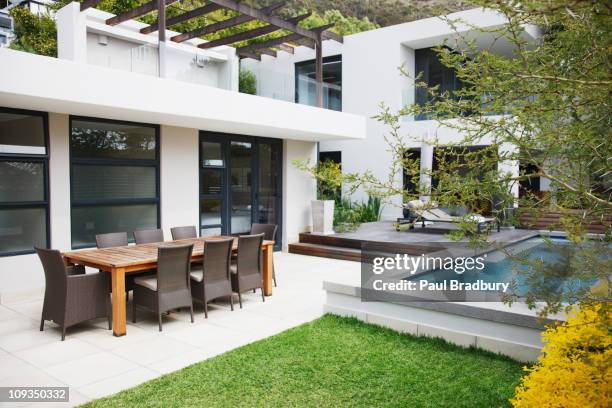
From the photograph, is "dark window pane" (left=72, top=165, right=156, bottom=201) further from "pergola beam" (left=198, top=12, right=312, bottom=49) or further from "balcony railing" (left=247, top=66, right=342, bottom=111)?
"pergola beam" (left=198, top=12, right=312, bottom=49)

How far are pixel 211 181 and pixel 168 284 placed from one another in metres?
5.11

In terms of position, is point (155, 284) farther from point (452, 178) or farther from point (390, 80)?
point (390, 80)

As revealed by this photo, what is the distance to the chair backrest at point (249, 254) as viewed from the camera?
6.66m

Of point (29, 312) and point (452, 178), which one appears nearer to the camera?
point (452, 178)

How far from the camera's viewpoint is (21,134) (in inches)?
292

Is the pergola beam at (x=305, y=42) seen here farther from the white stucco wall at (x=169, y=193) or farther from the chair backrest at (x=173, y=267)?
the chair backrest at (x=173, y=267)

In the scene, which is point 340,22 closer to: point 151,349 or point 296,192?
point 296,192

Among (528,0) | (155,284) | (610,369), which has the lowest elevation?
(155,284)

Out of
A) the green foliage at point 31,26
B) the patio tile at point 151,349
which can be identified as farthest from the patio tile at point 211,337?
the green foliage at point 31,26

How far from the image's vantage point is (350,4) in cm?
3177

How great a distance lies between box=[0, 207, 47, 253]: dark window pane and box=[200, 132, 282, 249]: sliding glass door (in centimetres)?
331

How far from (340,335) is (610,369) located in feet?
11.2

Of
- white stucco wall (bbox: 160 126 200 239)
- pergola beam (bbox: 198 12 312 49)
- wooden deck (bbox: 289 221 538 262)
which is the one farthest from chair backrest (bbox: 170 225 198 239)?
pergola beam (bbox: 198 12 312 49)

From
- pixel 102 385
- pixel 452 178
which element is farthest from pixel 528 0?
pixel 102 385
